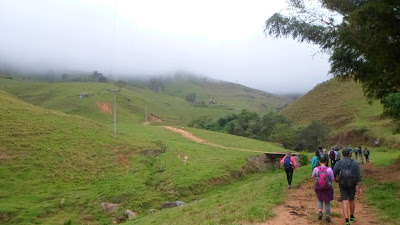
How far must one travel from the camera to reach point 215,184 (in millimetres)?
27734

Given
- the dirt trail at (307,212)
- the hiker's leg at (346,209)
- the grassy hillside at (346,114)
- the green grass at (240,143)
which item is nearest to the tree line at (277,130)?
the grassy hillside at (346,114)

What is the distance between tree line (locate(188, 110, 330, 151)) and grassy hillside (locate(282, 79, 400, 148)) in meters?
6.04

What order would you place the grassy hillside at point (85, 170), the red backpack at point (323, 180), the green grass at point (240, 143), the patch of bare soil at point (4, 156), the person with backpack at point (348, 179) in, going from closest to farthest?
the person with backpack at point (348, 179) < the red backpack at point (323, 180) < the grassy hillside at point (85, 170) < the patch of bare soil at point (4, 156) < the green grass at point (240, 143)

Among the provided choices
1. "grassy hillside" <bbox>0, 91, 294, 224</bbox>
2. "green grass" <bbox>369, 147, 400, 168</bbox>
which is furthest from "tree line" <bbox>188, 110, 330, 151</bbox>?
"grassy hillside" <bbox>0, 91, 294, 224</bbox>

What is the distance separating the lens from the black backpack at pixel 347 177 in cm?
867

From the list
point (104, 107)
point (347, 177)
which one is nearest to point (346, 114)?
point (104, 107)

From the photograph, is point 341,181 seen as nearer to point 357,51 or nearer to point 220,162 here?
point 357,51

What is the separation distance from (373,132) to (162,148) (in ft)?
140

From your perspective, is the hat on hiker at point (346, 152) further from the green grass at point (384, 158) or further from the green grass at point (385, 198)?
the green grass at point (384, 158)

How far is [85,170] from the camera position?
29328 millimetres

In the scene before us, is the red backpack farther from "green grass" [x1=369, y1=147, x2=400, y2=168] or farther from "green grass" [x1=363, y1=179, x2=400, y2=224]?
"green grass" [x1=369, y1=147, x2=400, y2=168]

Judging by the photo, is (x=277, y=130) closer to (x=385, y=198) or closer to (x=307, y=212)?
(x=385, y=198)

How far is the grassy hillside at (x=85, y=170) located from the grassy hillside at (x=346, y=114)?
3274cm

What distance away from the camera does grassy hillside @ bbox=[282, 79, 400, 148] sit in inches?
2266
